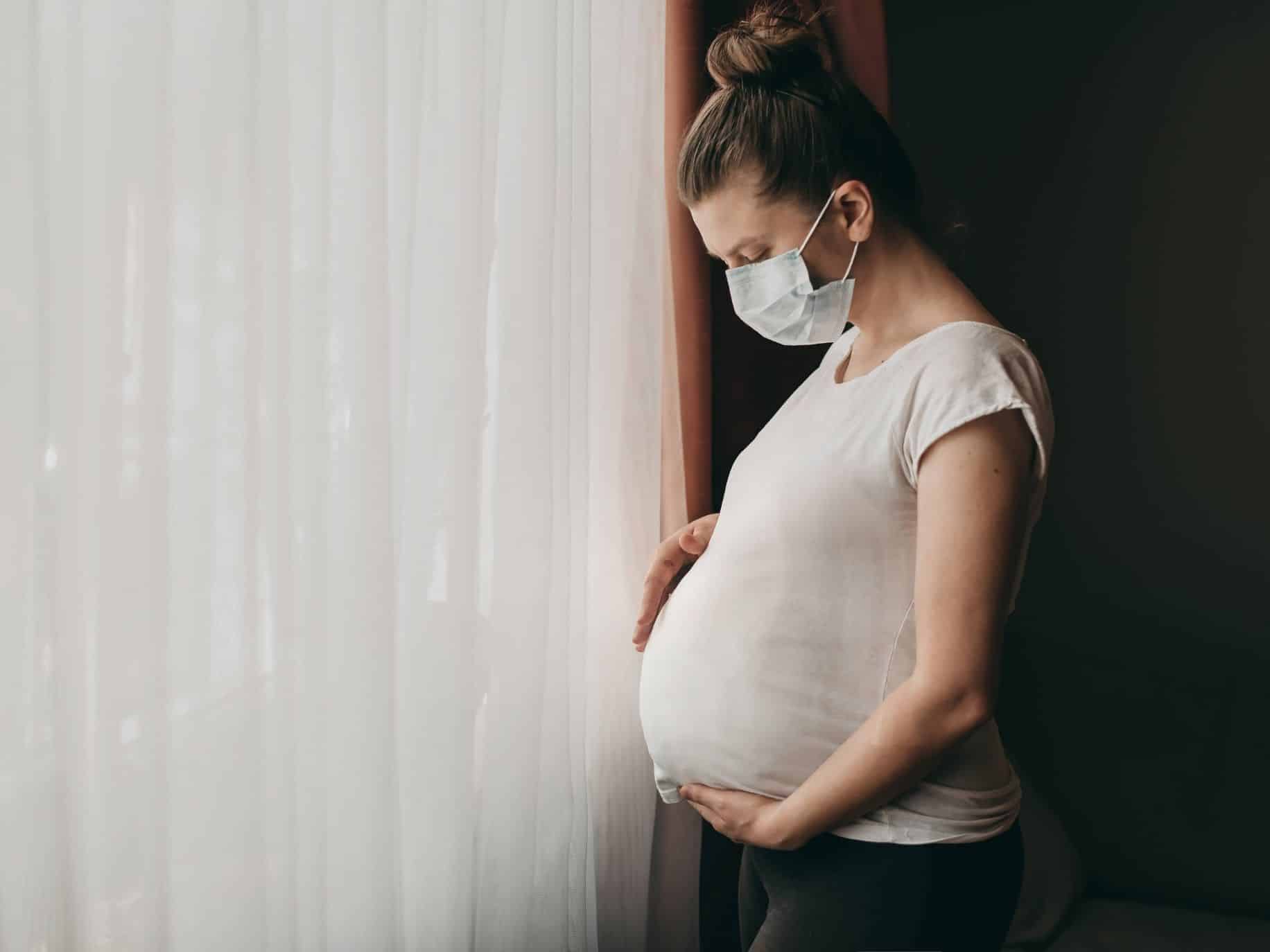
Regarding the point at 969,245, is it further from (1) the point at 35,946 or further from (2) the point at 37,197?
(1) the point at 35,946

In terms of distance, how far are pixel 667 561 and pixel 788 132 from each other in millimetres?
536

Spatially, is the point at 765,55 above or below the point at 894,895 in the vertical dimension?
above

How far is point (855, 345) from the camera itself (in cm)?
97

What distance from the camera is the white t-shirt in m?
0.78

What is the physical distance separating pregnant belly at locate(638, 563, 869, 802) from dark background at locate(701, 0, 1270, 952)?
50.9 inches

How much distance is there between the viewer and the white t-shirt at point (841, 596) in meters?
0.78

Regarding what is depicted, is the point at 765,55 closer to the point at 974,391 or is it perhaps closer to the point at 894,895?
the point at 974,391

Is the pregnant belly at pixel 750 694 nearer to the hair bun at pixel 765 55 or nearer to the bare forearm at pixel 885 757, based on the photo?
the bare forearm at pixel 885 757

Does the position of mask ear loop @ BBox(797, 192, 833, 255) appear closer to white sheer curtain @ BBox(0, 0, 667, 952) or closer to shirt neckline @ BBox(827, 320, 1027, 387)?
shirt neckline @ BBox(827, 320, 1027, 387)

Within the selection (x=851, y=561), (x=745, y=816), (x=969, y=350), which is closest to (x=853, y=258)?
(x=969, y=350)

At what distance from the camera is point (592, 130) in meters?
1.29

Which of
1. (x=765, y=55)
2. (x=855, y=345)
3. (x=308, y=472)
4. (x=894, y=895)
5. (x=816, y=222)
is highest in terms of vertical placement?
(x=765, y=55)

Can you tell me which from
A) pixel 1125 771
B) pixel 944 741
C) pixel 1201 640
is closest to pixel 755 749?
pixel 944 741

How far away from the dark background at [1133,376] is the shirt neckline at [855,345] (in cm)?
123
